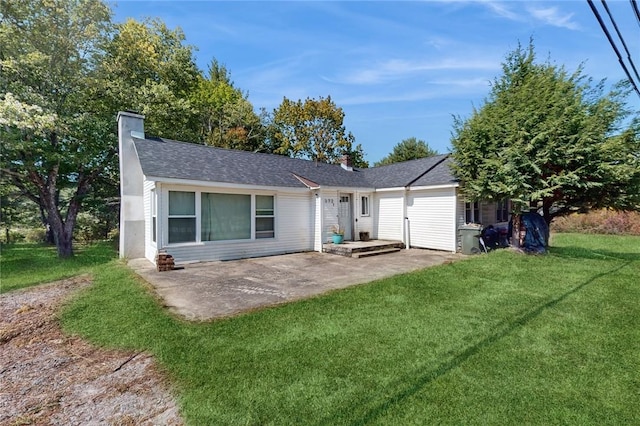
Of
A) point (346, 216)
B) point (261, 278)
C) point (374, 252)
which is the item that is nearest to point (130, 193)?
point (261, 278)

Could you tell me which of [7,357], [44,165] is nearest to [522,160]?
[7,357]

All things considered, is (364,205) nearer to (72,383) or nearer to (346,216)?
(346,216)

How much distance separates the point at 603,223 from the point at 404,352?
73.0ft

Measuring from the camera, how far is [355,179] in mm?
15422

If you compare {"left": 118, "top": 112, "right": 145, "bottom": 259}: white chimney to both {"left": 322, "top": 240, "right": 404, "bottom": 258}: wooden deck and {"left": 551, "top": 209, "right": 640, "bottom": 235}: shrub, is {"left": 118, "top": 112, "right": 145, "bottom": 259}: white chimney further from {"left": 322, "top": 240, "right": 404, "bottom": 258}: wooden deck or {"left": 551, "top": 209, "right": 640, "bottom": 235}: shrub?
{"left": 551, "top": 209, "right": 640, "bottom": 235}: shrub

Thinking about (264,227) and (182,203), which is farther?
(264,227)

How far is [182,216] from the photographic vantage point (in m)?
9.59

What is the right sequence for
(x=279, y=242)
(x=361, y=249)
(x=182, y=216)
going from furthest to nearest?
(x=279, y=242), (x=361, y=249), (x=182, y=216)

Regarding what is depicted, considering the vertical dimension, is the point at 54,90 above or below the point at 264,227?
above

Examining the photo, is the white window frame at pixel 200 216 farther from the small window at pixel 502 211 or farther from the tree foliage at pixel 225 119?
the tree foliage at pixel 225 119

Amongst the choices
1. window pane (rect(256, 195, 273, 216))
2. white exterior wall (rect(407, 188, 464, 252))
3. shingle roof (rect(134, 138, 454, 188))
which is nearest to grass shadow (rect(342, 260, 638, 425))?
white exterior wall (rect(407, 188, 464, 252))

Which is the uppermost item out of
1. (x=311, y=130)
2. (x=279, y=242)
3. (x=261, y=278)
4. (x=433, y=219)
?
(x=311, y=130)

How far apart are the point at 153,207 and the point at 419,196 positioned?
9990mm

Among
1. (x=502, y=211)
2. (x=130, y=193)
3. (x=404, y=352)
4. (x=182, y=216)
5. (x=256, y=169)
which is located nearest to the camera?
(x=404, y=352)
